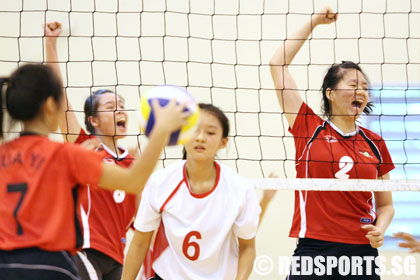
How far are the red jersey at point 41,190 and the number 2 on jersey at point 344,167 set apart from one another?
1552 mm

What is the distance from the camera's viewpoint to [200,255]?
2.76 metres

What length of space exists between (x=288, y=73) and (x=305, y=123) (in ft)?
0.94

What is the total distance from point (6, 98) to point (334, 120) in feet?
5.92

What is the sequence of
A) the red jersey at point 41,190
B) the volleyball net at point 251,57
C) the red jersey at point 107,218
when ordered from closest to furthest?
the red jersey at point 41,190 < the red jersey at point 107,218 < the volleyball net at point 251,57

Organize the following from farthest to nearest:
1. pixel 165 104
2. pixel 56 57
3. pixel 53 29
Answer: pixel 53 29
pixel 56 57
pixel 165 104

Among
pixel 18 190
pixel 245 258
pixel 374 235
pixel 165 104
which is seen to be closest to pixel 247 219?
pixel 245 258

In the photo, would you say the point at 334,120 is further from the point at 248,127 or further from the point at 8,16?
the point at 8,16

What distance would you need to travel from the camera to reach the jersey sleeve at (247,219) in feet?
9.21

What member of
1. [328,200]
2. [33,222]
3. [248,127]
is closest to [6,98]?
[33,222]

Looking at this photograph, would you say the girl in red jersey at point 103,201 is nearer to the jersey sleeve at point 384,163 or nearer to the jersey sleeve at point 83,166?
the jersey sleeve at point 83,166

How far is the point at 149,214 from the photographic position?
2.82m

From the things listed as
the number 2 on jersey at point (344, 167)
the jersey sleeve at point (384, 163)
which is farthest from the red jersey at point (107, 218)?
the jersey sleeve at point (384, 163)

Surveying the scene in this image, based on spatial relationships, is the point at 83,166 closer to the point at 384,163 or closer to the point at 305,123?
the point at 305,123

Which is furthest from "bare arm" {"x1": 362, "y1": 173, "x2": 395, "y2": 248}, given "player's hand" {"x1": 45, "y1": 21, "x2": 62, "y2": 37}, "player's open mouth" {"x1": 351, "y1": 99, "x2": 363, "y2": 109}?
"player's hand" {"x1": 45, "y1": 21, "x2": 62, "y2": 37}
